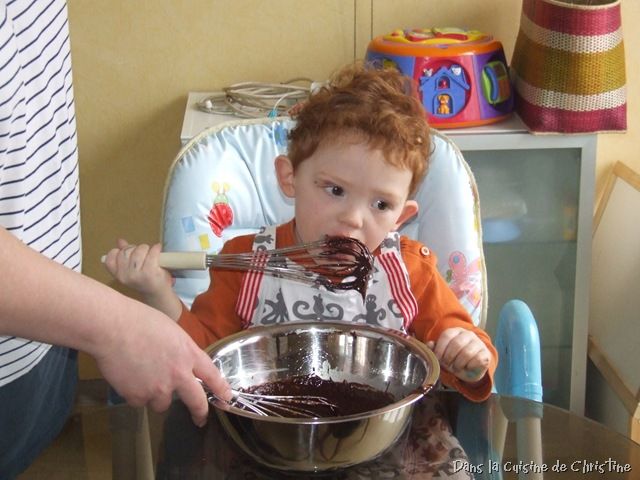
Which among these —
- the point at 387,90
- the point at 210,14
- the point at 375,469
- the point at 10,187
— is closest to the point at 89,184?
the point at 210,14

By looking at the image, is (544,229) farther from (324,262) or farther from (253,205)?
(324,262)

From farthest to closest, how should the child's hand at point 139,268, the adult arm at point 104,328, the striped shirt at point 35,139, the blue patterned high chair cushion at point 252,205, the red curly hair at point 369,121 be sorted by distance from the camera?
1. the blue patterned high chair cushion at point 252,205
2. the red curly hair at point 369,121
3. the child's hand at point 139,268
4. the striped shirt at point 35,139
5. the adult arm at point 104,328

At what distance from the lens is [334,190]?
4.38ft

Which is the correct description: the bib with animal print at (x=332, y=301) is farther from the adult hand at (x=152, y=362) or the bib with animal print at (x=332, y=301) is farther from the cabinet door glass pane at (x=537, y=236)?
the cabinet door glass pane at (x=537, y=236)

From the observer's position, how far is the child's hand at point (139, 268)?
1.23m

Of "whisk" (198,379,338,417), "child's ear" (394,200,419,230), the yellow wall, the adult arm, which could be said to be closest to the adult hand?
A: the adult arm

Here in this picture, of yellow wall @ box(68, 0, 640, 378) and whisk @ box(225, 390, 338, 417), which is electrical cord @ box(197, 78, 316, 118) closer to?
yellow wall @ box(68, 0, 640, 378)

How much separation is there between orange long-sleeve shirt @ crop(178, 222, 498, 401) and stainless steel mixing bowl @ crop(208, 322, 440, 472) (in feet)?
0.70

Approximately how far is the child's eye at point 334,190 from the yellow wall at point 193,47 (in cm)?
104

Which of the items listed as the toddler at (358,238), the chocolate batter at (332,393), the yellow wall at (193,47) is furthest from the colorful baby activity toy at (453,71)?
the chocolate batter at (332,393)

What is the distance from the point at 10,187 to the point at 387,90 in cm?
58

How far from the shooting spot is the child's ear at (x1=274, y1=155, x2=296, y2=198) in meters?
1.42

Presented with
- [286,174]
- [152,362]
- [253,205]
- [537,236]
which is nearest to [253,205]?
[253,205]

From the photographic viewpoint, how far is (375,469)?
1006 millimetres
